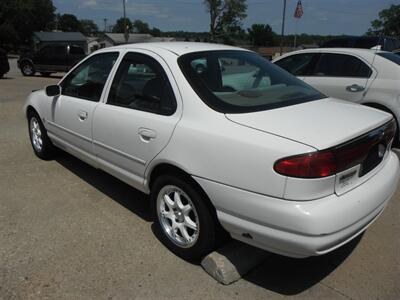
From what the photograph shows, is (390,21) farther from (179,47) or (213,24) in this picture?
(179,47)

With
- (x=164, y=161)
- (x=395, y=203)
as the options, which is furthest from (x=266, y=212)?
(x=395, y=203)

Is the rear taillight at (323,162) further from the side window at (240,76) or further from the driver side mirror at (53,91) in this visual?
the driver side mirror at (53,91)

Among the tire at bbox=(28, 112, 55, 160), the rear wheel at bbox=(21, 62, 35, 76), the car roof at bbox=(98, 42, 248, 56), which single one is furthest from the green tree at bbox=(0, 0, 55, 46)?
the car roof at bbox=(98, 42, 248, 56)

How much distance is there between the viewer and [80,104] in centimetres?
431

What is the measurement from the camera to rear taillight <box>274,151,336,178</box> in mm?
2422

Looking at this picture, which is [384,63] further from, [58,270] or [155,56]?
[58,270]

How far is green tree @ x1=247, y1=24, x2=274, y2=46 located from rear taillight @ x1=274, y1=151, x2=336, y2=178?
101302mm

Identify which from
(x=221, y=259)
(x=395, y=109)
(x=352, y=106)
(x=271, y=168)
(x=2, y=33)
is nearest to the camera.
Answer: (x=271, y=168)

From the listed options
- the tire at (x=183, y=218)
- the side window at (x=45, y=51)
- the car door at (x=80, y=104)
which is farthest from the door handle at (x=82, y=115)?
the side window at (x=45, y=51)

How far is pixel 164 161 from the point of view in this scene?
3.12m

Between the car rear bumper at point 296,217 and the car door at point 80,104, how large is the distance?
5.97ft

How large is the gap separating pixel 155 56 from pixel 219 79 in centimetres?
61

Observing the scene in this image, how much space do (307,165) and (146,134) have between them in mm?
1406

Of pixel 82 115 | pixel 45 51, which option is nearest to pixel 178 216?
pixel 82 115
